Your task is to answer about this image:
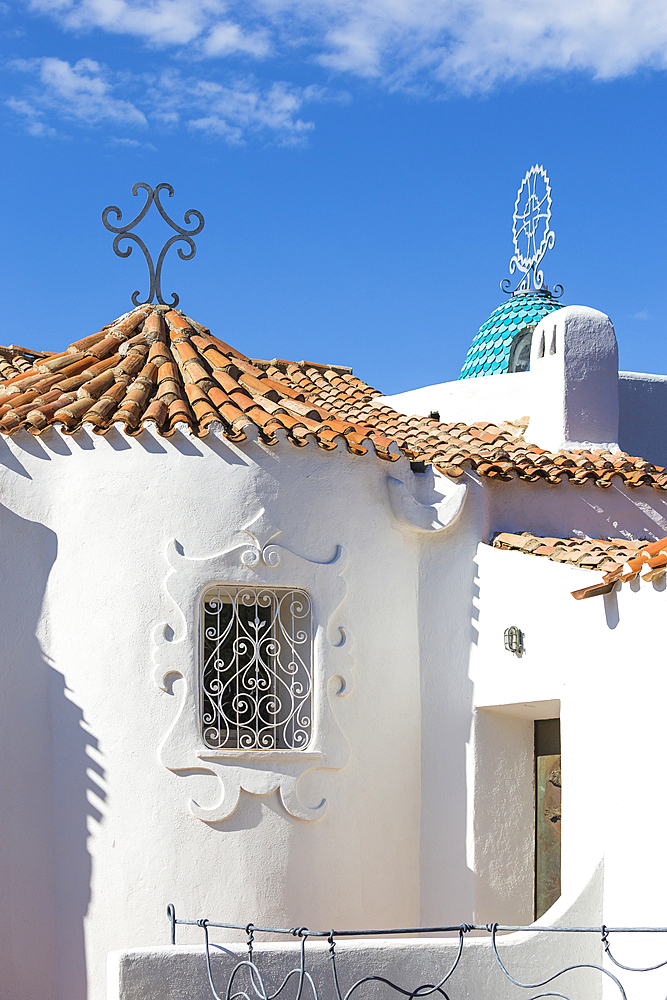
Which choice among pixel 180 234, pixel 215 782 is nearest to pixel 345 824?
pixel 215 782

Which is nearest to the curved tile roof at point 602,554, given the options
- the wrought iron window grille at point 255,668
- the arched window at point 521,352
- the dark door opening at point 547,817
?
the dark door opening at point 547,817

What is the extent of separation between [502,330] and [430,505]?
363 inches

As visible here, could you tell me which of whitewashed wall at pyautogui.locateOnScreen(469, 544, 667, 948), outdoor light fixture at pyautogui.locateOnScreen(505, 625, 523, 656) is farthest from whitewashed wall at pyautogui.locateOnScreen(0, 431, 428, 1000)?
outdoor light fixture at pyautogui.locateOnScreen(505, 625, 523, 656)

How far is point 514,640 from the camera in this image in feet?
31.6

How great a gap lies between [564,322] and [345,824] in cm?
630

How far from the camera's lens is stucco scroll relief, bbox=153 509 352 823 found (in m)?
9.21

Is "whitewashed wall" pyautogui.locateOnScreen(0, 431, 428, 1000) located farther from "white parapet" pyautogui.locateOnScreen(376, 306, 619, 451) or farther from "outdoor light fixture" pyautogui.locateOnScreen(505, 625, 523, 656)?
"white parapet" pyautogui.locateOnScreen(376, 306, 619, 451)

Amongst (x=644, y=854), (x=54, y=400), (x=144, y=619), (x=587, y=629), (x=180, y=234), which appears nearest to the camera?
(x=644, y=854)

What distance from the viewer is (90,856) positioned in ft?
29.7

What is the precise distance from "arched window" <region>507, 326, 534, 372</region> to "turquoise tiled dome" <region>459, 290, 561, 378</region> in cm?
8

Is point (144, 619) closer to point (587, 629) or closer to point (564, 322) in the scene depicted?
point (587, 629)

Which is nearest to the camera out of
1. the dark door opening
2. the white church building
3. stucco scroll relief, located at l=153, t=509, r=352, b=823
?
the white church building

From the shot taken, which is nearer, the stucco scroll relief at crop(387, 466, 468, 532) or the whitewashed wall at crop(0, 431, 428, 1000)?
the whitewashed wall at crop(0, 431, 428, 1000)

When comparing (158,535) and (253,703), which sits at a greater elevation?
(158,535)
